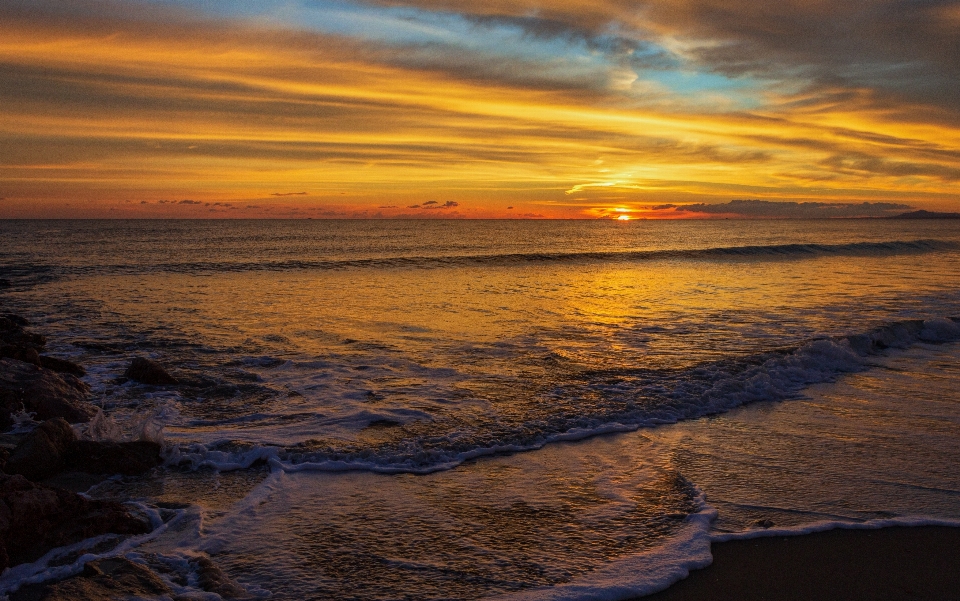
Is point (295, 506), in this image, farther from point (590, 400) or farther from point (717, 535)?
point (590, 400)

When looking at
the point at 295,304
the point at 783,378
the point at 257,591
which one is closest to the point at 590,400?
the point at 783,378

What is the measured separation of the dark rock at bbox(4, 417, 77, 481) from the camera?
18.3 ft

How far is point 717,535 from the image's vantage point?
475 centimetres

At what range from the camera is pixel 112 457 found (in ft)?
19.6

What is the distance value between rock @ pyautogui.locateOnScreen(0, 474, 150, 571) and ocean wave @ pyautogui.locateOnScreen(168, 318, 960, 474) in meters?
1.39

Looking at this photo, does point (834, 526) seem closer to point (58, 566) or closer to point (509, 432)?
point (509, 432)

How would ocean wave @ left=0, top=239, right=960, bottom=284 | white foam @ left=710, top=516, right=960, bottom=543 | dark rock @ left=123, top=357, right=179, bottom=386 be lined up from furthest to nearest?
ocean wave @ left=0, top=239, right=960, bottom=284, dark rock @ left=123, top=357, right=179, bottom=386, white foam @ left=710, top=516, right=960, bottom=543

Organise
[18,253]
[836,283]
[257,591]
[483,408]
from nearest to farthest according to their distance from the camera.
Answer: [257,591] < [483,408] < [836,283] < [18,253]

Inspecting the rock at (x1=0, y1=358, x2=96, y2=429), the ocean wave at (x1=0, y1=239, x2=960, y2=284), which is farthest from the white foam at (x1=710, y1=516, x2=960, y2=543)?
the ocean wave at (x1=0, y1=239, x2=960, y2=284)

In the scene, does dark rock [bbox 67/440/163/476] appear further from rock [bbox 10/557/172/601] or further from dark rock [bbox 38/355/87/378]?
dark rock [bbox 38/355/87/378]

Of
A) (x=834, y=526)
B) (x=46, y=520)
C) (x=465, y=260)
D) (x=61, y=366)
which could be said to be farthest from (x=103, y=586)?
(x=465, y=260)

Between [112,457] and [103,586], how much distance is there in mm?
2429

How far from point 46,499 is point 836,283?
81.4ft

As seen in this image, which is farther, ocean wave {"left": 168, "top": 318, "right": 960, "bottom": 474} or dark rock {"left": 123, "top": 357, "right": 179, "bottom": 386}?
dark rock {"left": 123, "top": 357, "right": 179, "bottom": 386}
